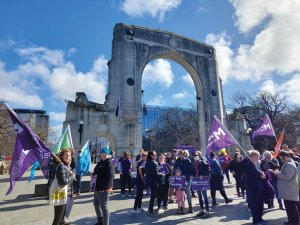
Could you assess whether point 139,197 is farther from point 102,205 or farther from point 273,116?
point 273,116

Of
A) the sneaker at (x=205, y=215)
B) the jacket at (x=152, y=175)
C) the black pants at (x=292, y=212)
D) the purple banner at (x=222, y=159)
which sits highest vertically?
the purple banner at (x=222, y=159)

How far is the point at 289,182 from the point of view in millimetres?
6105

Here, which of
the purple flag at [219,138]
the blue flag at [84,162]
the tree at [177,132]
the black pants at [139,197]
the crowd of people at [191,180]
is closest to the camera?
the crowd of people at [191,180]

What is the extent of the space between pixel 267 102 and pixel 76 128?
30569mm

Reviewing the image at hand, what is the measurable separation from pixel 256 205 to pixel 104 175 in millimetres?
4122

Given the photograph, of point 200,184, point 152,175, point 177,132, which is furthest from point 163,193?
point 177,132

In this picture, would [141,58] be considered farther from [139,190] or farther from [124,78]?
[139,190]

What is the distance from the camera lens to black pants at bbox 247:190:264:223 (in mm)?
6246

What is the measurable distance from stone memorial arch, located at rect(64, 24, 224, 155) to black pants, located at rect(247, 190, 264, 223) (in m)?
15.3

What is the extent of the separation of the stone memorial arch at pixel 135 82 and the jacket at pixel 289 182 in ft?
51.5

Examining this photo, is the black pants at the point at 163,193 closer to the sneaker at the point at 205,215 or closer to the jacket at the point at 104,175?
the sneaker at the point at 205,215

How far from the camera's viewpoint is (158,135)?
169ft

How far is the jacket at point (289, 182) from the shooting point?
5.98m

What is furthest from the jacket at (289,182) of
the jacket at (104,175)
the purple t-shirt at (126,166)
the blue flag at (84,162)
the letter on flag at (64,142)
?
the letter on flag at (64,142)
